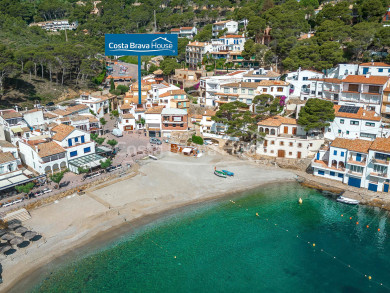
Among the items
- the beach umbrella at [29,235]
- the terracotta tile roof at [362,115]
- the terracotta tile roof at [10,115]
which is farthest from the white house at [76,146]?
the terracotta tile roof at [362,115]

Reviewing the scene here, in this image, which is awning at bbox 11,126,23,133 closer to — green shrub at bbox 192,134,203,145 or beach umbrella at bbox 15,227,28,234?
beach umbrella at bbox 15,227,28,234

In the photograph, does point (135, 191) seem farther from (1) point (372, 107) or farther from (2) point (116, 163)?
(1) point (372, 107)

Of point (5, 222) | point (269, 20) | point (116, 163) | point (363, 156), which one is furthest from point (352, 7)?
point (5, 222)

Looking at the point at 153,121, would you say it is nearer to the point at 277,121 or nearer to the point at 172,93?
the point at 172,93

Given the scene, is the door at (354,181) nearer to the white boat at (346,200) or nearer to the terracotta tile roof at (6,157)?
the white boat at (346,200)

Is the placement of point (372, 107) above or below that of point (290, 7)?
below

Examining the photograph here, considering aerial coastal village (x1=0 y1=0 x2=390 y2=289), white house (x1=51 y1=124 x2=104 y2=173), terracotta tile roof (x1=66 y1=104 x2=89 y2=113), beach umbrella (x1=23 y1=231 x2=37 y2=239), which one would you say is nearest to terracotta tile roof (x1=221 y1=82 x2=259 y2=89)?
aerial coastal village (x1=0 y1=0 x2=390 y2=289)
